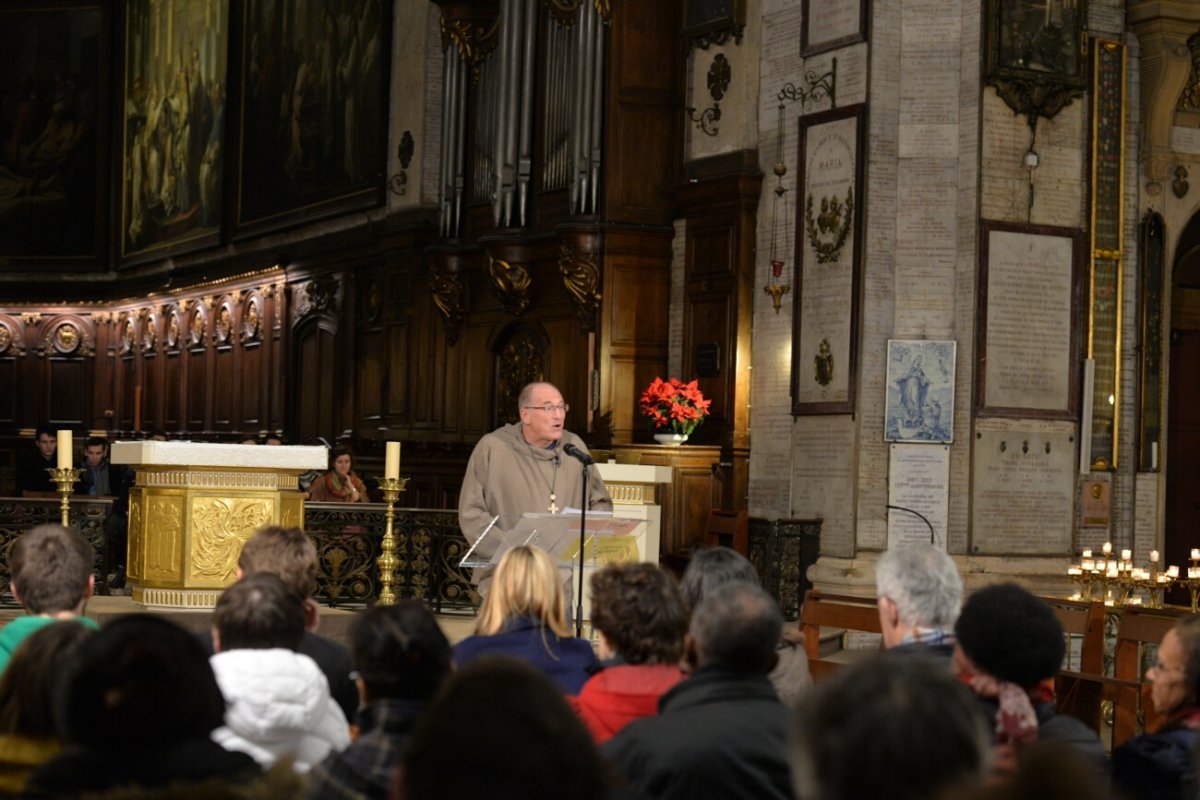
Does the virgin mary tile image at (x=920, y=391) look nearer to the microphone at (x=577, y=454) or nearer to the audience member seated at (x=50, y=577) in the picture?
the microphone at (x=577, y=454)

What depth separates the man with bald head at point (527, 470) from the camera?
25.5ft

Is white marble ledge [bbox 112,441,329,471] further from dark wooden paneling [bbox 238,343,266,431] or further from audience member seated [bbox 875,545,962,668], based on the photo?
dark wooden paneling [bbox 238,343,266,431]

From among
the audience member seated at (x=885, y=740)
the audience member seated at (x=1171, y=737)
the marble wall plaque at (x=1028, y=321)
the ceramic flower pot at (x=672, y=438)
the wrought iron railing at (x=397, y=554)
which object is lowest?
the wrought iron railing at (x=397, y=554)

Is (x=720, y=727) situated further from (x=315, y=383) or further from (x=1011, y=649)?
(x=315, y=383)

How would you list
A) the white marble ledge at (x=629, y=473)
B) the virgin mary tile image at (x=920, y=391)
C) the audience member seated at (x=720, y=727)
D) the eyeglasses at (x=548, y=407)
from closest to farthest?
the audience member seated at (x=720, y=727)
the eyeglasses at (x=548, y=407)
the white marble ledge at (x=629, y=473)
the virgin mary tile image at (x=920, y=391)

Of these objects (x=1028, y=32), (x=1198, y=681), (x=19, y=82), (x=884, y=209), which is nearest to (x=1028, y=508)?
(x=884, y=209)

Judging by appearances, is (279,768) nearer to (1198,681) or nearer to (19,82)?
(1198,681)

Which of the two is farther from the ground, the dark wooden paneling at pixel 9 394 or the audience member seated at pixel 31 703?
the dark wooden paneling at pixel 9 394

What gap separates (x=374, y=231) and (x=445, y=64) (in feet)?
8.37

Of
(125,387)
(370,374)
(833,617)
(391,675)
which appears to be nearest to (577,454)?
(833,617)

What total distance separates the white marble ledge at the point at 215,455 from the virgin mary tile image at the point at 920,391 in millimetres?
5052

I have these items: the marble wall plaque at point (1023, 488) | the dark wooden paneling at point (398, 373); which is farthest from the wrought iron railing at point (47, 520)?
the dark wooden paneling at point (398, 373)

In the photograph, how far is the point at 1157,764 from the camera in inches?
159

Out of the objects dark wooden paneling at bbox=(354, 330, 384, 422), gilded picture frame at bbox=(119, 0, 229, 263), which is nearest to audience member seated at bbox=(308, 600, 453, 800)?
dark wooden paneling at bbox=(354, 330, 384, 422)
